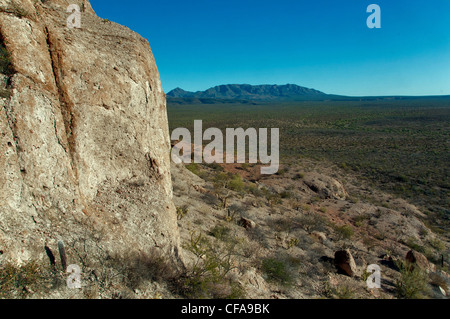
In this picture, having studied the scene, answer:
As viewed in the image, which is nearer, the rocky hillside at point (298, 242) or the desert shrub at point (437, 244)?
the rocky hillside at point (298, 242)

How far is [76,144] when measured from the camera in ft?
13.3

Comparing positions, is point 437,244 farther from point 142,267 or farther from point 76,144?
point 76,144

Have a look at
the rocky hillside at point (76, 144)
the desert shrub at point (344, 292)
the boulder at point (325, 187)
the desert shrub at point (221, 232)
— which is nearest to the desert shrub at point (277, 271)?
the desert shrub at point (344, 292)

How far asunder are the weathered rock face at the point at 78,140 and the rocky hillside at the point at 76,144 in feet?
0.05

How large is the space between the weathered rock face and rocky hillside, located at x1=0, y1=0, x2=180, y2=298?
15mm

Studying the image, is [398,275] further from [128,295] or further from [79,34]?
Result: [79,34]

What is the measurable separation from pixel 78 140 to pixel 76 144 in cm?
9

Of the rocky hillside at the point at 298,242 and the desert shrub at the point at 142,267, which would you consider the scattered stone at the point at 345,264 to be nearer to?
the rocky hillside at the point at 298,242

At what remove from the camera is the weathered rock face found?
11.0ft

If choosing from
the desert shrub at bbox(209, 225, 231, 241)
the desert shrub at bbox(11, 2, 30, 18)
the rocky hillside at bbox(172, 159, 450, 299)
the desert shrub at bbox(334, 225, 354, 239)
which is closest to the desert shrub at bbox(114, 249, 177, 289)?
the rocky hillside at bbox(172, 159, 450, 299)

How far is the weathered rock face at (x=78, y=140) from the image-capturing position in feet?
11.0

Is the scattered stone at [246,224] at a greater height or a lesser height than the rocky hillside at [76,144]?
lesser

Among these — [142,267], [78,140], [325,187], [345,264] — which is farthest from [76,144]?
[325,187]
